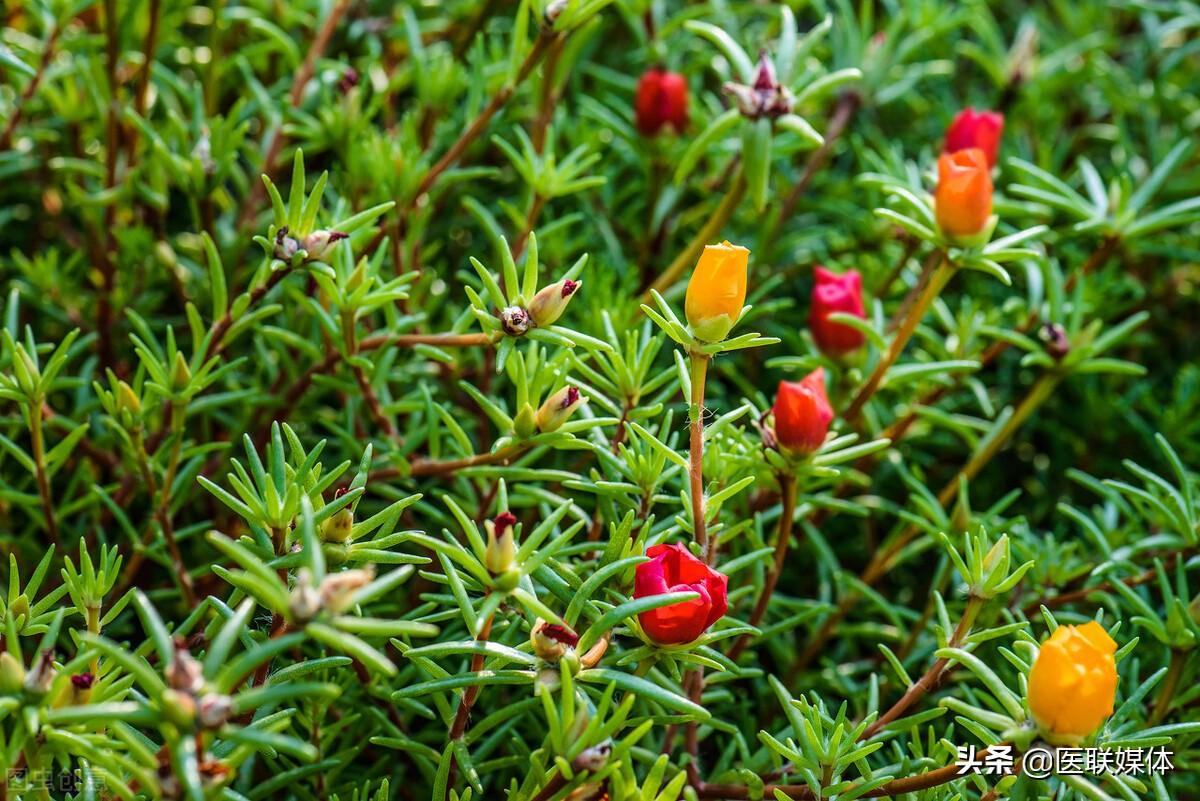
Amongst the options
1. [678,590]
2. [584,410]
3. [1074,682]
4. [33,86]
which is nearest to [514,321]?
[584,410]

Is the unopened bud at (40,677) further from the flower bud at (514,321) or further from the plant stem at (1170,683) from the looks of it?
the plant stem at (1170,683)

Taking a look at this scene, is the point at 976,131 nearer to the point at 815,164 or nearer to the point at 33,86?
the point at 815,164

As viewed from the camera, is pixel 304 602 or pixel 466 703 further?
pixel 466 703

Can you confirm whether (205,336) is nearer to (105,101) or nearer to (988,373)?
(105,101)

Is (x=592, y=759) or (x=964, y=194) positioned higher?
(x=964, y=194)

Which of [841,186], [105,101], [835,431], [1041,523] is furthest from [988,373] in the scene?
[105,101]

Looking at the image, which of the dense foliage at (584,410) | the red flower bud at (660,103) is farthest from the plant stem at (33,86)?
the red flower bud at (660,103)

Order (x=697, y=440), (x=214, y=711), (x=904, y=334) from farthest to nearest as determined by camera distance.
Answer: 1. (x=904, y=334)
2. (x=697, y=440)
3. (x=214, y=711)
